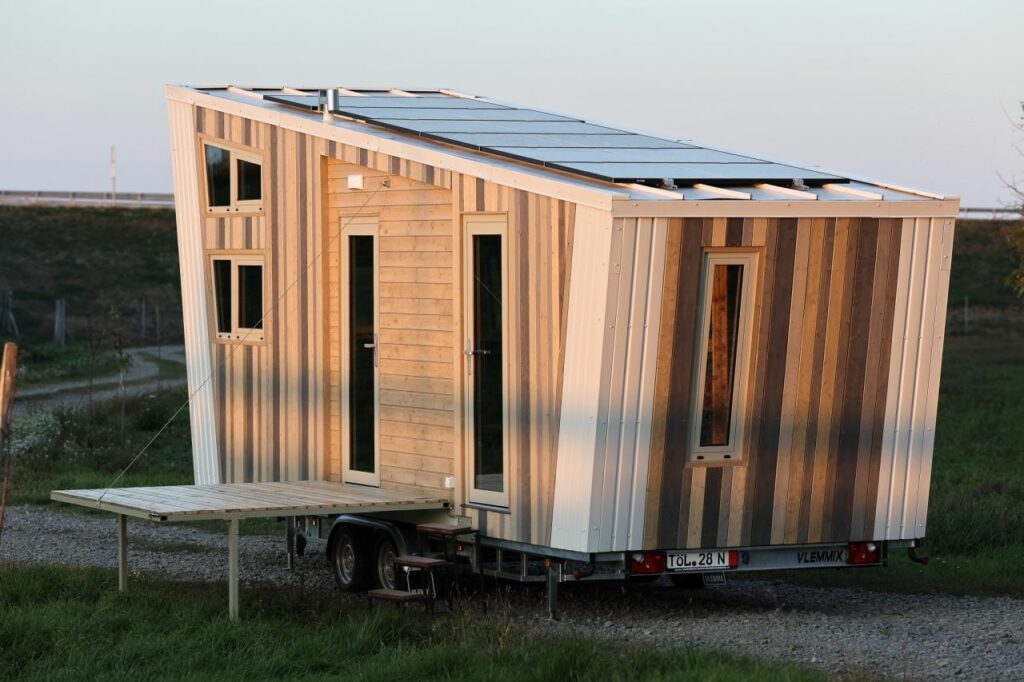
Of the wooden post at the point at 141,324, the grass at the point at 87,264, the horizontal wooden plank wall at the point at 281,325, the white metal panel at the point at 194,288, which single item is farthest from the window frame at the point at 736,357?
the wooden post at the point at 141,324

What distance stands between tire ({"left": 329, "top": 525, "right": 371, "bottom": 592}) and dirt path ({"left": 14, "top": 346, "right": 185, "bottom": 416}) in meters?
14.4

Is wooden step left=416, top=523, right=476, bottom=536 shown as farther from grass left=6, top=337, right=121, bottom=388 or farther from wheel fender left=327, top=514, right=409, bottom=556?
grass left=6, top=337, right=121, bottom=388

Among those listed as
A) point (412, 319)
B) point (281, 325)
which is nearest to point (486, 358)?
point (412, 319)

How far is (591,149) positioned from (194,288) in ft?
13.5

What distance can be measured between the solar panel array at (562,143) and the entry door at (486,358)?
64cm

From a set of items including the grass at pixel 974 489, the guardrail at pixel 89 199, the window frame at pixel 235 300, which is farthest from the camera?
A: the guardrail at pixel 89 199

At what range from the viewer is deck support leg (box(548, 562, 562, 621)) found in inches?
376

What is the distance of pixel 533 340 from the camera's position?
9633 millimetres

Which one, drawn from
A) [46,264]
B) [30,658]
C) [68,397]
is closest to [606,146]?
[30,658]

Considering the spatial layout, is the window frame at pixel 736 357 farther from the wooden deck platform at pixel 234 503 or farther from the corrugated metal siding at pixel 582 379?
the wooden deck platform at pixel 234 503

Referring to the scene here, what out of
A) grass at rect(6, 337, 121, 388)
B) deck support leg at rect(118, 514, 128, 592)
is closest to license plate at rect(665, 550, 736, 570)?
deck support leg at rect(118, 514, 128, 592)

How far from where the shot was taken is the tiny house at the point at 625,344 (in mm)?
9188

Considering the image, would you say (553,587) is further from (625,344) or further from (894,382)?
(894,382)

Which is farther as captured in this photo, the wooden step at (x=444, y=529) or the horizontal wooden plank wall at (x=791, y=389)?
the wooden step at (x=444, y=529)
